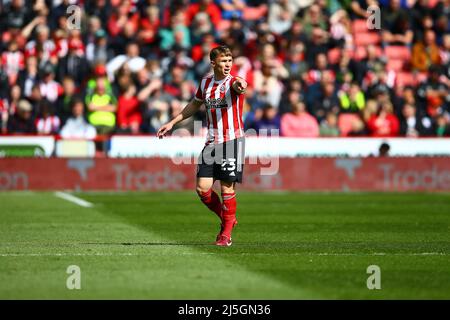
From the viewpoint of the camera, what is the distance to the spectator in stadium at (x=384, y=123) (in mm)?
24656

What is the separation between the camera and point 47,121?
23.4 meters

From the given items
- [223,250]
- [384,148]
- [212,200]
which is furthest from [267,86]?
[223,250]

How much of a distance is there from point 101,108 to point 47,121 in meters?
1.12

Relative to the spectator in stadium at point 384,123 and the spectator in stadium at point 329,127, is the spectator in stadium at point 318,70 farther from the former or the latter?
the spectator in stadium at point 384,123

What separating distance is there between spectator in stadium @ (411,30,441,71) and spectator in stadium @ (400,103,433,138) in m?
2.29

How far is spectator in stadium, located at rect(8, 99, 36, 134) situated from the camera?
23.3m

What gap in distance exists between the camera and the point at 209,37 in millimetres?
25422

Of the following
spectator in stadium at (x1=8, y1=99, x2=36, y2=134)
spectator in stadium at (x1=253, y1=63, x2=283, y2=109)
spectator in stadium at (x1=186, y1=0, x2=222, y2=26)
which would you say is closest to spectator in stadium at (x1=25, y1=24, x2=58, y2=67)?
spectator in stadium at (x1=8, y1=99, x2=36, y2=134)

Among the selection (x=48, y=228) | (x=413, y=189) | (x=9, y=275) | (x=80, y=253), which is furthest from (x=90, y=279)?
(x=413, y=189)

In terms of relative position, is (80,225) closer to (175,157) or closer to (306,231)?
(306,231)

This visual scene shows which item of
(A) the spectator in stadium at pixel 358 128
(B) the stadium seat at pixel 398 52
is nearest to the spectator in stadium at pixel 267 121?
(A) the spectator in stadium at pixel 358 128

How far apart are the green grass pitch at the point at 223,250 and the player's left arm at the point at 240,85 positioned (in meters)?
1.67

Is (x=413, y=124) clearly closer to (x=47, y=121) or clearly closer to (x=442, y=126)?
(x=442, y=126)

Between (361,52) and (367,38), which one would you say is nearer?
(361,52)
